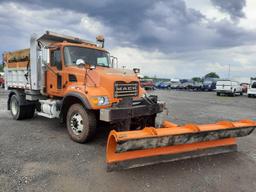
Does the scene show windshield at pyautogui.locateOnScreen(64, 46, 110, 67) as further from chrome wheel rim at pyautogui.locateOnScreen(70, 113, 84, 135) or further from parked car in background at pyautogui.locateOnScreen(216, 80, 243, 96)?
parked car in background at pyautogui.locateOnScreen(216, 80, 243, 96)

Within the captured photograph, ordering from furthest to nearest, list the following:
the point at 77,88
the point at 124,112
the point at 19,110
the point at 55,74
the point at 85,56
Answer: the point at 19,110 → the point at 55,74 → the point at 85,56 → the point at 77,88 → the point at 124,112

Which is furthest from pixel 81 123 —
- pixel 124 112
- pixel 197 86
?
pixel 197 86

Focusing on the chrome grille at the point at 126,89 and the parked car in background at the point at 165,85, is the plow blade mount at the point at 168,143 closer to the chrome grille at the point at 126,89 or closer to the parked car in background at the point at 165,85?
the chrome grille at the point at 126,89

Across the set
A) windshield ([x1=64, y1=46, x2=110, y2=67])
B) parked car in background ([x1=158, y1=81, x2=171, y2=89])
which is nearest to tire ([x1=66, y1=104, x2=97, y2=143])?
windshield ([x1=64, y1=46, x2=110, y2=67])

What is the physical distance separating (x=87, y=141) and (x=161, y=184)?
2.24 m

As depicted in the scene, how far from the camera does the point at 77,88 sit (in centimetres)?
475

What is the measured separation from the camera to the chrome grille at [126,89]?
462cm

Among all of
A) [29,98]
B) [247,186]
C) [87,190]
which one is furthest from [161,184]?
[29,98]

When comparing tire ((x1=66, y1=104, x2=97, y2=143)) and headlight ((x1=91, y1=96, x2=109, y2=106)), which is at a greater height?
headlight ((x1=91, y1=96, x2=109, y2=106))

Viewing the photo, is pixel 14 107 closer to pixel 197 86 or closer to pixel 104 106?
pixel 104 106

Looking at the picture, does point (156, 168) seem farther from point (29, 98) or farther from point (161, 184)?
point (29, 98)

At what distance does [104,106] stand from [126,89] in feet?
2.67

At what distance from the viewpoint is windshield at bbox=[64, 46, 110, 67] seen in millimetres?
5402

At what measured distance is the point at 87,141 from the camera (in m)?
Answer: 4.76
